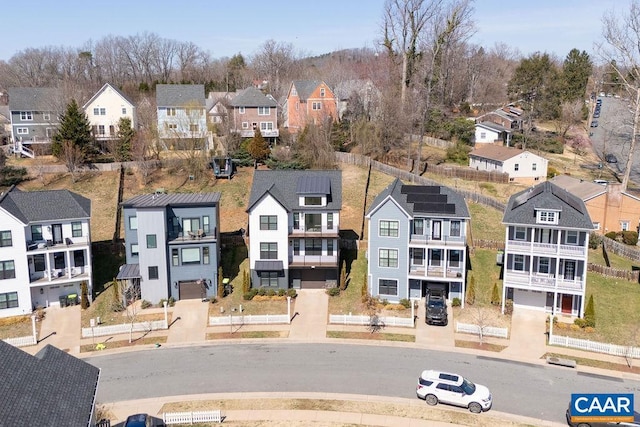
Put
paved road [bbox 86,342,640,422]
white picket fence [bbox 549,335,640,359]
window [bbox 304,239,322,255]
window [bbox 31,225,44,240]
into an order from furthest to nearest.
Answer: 1. window [bbox 304,239,322,255]
2. window [bbox 31,225,44,240]
3. white picket fence [bbox 549,335,640,359]
4. paved road [bbox 86,342,640,422]

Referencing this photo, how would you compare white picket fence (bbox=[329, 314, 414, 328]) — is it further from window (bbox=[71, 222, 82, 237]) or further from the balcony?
window (bbox=[71, 222, 82, 237])

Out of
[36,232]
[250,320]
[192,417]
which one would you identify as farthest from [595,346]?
[36,232]

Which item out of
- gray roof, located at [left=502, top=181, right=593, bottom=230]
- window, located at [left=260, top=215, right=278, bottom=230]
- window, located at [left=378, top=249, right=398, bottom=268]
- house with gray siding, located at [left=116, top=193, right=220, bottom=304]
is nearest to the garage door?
house with gray siding, located at [left=116, top=193, right=220, bottom=304]

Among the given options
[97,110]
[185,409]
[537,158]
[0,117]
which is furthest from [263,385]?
[0,117]

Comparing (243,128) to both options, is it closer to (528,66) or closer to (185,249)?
(185,249)

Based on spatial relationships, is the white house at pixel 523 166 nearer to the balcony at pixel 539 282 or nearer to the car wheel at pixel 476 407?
the balcony at pixel 539 282

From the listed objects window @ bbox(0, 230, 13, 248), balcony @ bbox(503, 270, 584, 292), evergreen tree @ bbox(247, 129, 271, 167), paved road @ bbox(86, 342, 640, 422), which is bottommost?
paved road @ bbox(86, 342, 640, 422)

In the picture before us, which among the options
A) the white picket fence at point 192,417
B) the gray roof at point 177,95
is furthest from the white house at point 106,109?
the white picket fence at point 192,417
